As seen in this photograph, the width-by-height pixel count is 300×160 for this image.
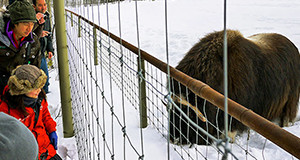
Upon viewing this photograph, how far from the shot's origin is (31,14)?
2.21 m

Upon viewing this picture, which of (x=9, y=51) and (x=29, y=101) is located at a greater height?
(x=9, y=51)

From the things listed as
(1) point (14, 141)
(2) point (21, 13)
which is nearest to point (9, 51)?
(2) point (21, 13)

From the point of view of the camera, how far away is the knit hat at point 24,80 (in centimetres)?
175

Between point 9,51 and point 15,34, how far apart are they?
15 centimetres

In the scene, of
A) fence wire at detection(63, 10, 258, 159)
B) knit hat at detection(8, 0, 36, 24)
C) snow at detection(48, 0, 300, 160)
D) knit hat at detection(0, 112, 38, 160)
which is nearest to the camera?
knit hat at detection(0, 112, 38, 160)

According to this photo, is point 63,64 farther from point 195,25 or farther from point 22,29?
point 195,25

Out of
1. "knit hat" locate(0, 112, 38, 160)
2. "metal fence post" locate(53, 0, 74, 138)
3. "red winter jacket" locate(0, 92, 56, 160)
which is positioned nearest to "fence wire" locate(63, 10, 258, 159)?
"metal fence post" locate(53, 0, 74, 138)

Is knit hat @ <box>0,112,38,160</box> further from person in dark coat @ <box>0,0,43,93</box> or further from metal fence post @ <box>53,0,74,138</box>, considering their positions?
metal fence post @ <box>53,0,74,138</box>

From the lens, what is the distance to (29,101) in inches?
72.3

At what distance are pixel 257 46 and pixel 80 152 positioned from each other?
236 centimetres

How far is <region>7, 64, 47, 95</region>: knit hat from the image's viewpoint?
1.75 metres

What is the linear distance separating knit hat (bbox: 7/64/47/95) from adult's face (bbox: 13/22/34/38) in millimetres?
554

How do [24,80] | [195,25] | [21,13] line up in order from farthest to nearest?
1. [195,25]
2. [21,13]
3. [24,80]

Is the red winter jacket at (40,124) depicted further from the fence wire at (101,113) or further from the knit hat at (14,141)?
the knit hat at (14,141)
